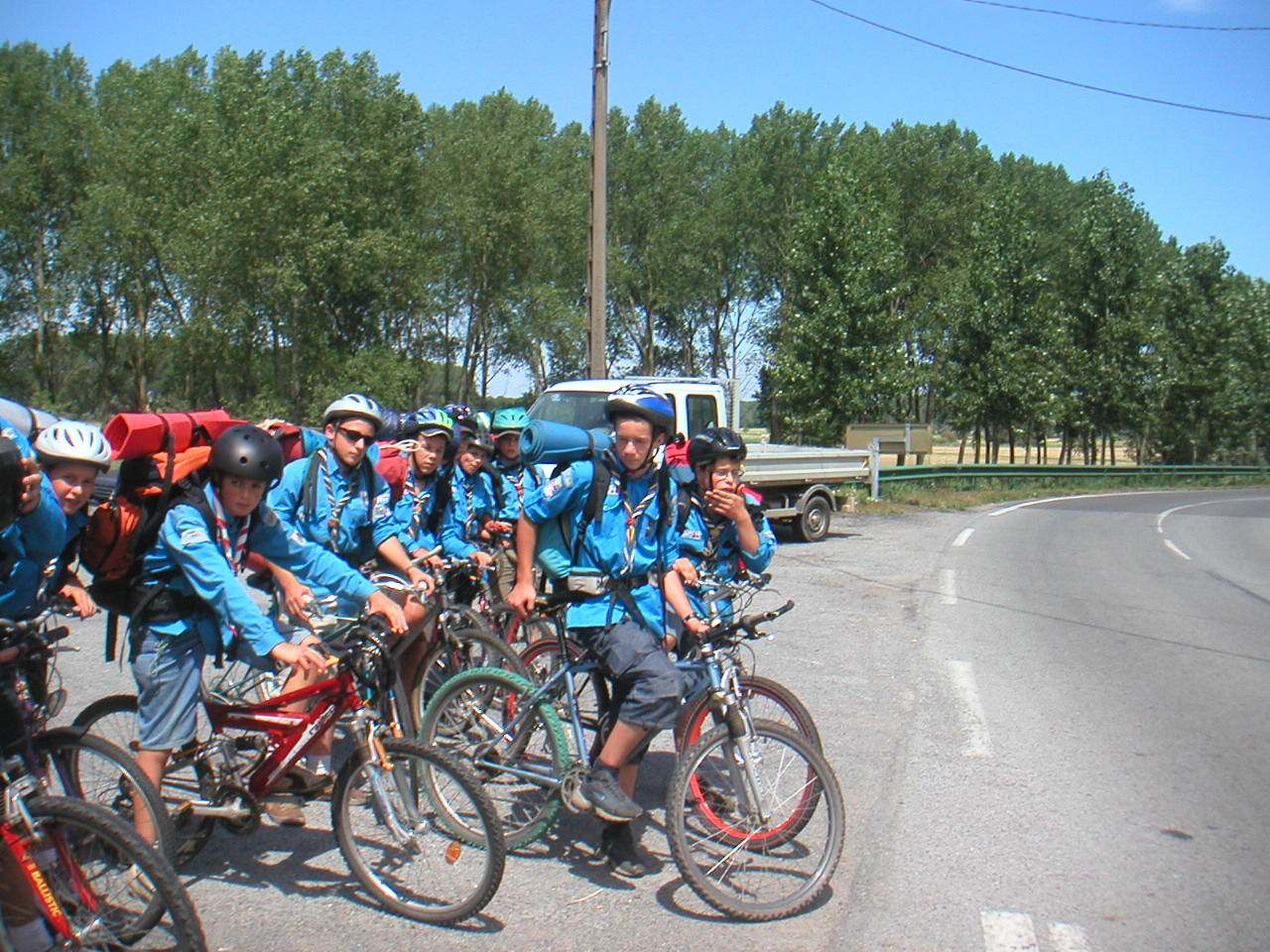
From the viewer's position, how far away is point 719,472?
4.85 metres

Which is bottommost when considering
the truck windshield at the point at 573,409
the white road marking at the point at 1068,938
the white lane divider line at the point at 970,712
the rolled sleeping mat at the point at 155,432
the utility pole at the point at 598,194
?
the white lane divider line at the point at 970,712

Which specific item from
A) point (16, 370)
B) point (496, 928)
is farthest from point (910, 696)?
point (16, 370)

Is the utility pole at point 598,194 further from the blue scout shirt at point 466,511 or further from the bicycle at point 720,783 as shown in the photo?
the bicycle at point 720,783

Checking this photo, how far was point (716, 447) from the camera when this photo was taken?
4.79 meters

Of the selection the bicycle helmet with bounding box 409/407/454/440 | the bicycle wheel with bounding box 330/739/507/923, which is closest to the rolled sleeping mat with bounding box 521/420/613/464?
the bicycle helmet with bounding box 409/407/454/440

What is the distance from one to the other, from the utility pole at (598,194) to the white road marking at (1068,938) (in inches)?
518

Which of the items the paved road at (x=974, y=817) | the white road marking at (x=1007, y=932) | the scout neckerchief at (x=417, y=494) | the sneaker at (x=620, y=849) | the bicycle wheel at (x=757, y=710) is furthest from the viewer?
the scout neckerchief at (x=417, y=494)

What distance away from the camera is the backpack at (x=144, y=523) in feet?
12.9

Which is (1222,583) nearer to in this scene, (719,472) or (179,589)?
(719,472)

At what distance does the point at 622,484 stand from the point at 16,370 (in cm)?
5056

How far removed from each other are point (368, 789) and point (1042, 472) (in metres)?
36.3

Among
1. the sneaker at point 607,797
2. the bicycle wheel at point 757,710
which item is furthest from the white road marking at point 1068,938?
the sneaker at point 607,797

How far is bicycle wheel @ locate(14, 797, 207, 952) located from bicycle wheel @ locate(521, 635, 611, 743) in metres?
1.74

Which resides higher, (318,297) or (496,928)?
(318,297)
